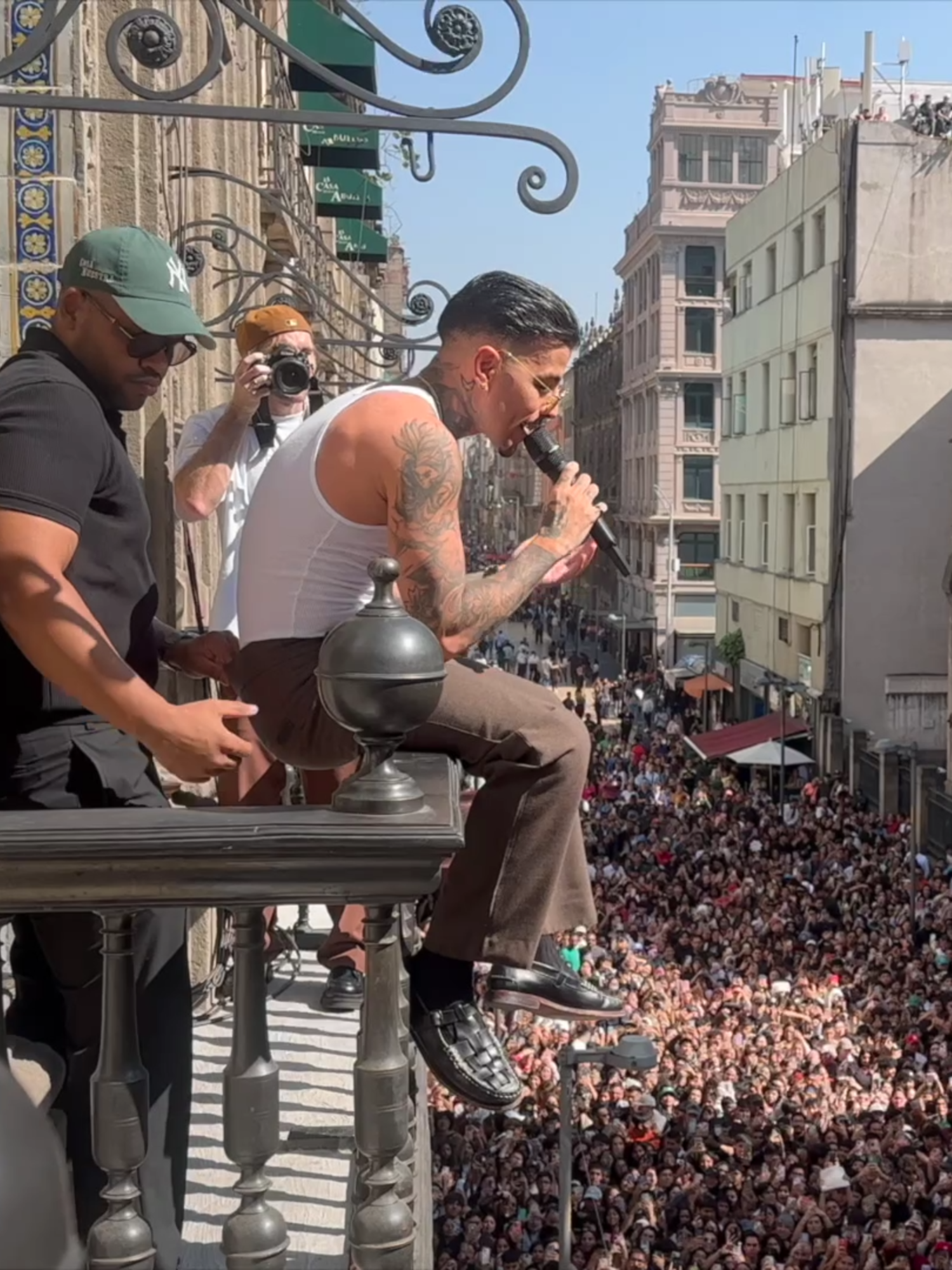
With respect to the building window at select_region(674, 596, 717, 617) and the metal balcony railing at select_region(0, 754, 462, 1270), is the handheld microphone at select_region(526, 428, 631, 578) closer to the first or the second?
the metal balcony railing at select_region(0, 754, 462, 1270)

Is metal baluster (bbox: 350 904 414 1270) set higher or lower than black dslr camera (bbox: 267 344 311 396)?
lower

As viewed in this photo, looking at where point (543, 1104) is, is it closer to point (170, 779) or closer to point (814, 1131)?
point (814, 1131)

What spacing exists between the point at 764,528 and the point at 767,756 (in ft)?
37.5

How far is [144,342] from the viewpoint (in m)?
3.08

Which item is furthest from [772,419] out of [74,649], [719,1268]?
[74,649]

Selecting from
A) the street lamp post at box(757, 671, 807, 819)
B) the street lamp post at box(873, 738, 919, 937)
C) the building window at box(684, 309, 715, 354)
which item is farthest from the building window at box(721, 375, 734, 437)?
the street lamp post at box(873, 738, 919, 937)

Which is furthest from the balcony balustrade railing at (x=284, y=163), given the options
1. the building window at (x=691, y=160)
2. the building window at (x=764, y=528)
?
the building window at (x=691, y=160)

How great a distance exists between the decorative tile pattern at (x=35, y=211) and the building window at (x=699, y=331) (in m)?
48.5

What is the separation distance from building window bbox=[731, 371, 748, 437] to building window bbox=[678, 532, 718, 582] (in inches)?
543

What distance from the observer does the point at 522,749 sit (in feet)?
11.5

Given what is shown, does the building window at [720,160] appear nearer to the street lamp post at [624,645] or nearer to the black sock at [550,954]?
the street lamp post at [624,645]

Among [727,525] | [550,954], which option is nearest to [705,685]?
[727,525]

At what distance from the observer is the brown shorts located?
3379 millimetres

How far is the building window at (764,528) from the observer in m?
35.4
